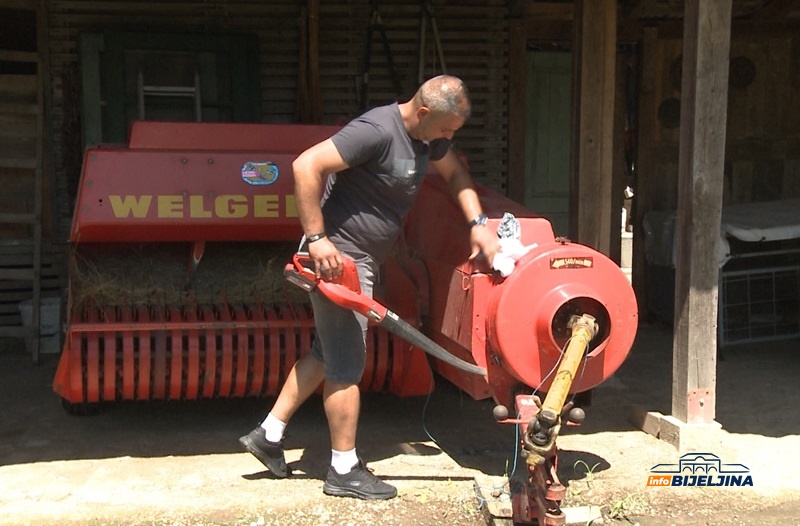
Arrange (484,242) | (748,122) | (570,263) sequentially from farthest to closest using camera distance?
1. (748,122)
2. (484,242)
3. (570,263)

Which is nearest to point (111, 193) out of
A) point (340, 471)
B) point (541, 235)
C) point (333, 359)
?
point (333, 359)

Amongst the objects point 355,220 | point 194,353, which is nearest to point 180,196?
point 194,353

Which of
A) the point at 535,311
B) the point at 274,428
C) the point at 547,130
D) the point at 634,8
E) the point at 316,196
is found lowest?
the point at 274,428

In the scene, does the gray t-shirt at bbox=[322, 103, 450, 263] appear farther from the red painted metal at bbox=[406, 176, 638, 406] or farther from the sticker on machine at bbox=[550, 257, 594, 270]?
the sticker on machine at bbox=[550, 257, 594, 270]

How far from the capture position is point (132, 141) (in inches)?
174

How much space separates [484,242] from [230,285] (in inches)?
57.9

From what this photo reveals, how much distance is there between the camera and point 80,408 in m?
4.48

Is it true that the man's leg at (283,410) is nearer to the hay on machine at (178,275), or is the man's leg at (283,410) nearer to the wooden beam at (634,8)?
the hay on machine at (178,275)

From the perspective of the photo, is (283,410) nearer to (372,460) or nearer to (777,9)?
(372,460)

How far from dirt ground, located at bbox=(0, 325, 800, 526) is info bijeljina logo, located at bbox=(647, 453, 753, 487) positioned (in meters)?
0.05

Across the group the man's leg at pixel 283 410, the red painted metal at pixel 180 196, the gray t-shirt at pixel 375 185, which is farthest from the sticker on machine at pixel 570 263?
the red painted metal at pixel 180 196

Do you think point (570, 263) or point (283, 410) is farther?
point (283, 410)

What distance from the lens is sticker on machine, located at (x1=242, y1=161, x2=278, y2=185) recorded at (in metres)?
4.27

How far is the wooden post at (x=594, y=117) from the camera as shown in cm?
454
